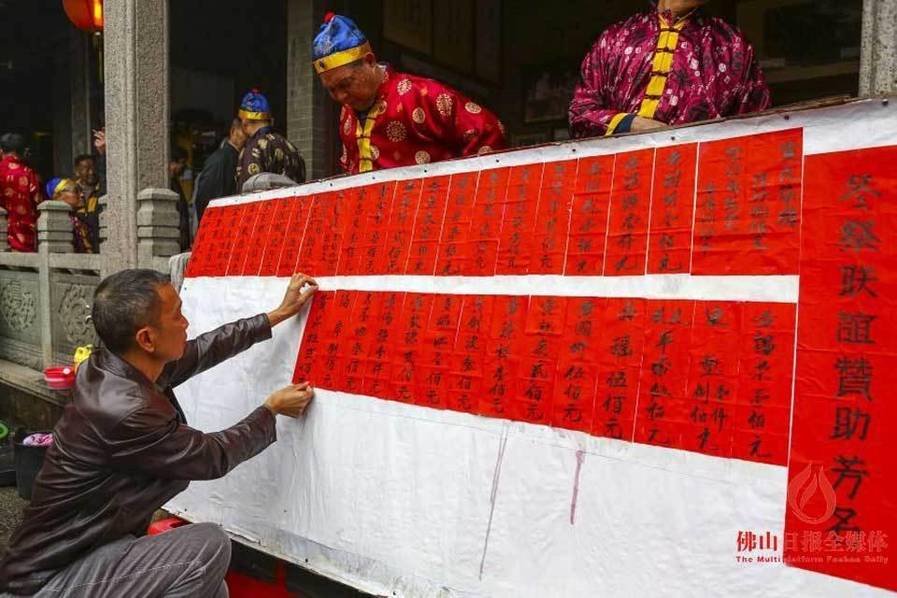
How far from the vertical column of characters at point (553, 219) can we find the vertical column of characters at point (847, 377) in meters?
0.64

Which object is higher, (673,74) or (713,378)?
(673,74)

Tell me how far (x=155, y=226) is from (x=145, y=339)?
9.71ft

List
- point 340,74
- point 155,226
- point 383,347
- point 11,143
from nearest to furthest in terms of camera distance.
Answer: point 383,347 → point 340,74 → point 155,226 → point 11,143

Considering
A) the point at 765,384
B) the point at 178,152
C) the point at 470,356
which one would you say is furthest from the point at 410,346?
the point at 178,152

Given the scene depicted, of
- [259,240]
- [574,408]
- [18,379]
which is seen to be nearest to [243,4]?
[18,379]

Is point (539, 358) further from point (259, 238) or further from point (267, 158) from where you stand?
point (267, 158)

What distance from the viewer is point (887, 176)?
1.53 metres

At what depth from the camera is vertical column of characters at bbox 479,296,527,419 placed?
6.61ft

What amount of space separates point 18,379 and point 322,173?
3390 mm

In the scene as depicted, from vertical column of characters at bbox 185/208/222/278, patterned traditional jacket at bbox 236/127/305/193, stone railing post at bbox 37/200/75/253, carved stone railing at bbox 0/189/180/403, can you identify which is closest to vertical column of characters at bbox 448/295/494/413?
vertical column of characters at bbox 185/208/222/278

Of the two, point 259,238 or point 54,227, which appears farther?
point 54,227

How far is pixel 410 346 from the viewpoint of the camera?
2.30m

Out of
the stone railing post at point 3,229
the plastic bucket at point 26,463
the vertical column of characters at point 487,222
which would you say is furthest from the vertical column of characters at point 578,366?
the stone railing post at point 3,229

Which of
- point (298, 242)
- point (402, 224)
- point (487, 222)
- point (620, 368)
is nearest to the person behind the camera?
point (620, 368)
